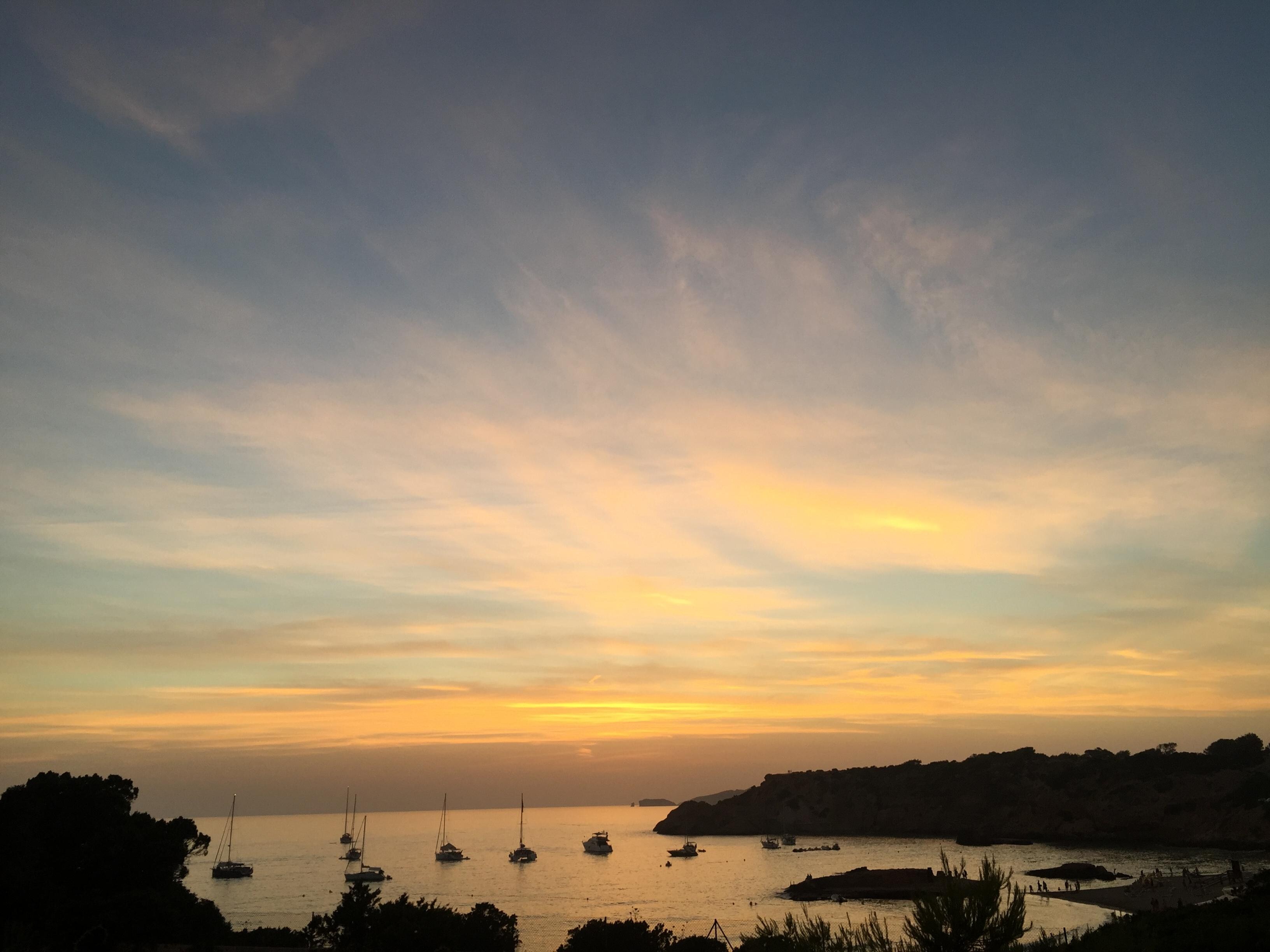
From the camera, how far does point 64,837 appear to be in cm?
3466

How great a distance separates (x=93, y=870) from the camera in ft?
112

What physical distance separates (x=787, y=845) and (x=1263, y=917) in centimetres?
15913

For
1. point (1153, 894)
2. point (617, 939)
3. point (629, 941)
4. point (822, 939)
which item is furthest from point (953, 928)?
point (1153, 894)

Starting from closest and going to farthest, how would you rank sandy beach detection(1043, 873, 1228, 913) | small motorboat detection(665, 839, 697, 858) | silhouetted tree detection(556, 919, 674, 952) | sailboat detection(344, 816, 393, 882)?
silhouetted tree detection(556, 919, 674, 952) → sandy beach detection(1043, 873, 1228, 913) → sailboat detection(344, 816, 393, 882) → small motorboat detection(665, 839, 697, 858)

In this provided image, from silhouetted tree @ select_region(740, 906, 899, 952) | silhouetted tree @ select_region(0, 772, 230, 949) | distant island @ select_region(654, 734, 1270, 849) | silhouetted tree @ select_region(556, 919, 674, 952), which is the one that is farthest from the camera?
distant island @ select_region(654, 734, 1270, 849)

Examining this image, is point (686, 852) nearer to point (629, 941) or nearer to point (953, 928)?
point (629, 941)

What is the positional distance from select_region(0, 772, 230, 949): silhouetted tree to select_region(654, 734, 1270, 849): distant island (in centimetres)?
13630

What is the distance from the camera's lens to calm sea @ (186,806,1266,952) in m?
76.5

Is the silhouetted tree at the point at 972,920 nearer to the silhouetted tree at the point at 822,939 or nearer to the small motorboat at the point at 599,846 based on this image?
the silhouetted tree at the point at 822,939

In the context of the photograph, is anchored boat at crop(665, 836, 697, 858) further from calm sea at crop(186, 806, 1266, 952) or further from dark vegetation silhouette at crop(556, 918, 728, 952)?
dark vegetation silhouette at crop(556, 918, 728, 952)

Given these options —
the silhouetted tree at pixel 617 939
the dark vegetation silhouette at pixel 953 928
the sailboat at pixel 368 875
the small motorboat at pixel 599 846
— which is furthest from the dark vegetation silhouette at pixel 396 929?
the small motorboat at pixel 599 846

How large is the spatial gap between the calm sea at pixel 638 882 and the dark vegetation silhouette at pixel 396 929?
2515 cm

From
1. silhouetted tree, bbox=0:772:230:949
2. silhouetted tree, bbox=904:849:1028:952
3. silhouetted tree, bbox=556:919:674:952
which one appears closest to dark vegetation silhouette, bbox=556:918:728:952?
silhouetted tree, bbox=556:919:674:952

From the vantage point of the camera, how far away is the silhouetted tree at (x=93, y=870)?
3128 cm
